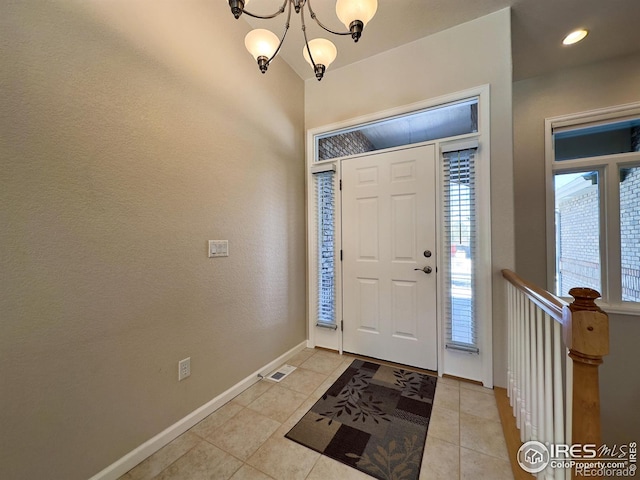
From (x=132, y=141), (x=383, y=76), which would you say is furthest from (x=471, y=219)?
(x=132, y=141)

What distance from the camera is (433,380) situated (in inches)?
85.9

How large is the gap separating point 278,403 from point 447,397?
1260mm

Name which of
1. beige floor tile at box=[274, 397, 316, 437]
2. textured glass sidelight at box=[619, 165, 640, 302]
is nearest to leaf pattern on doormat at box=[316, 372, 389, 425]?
beige floor tile at box=[274, 397, 316, 437]

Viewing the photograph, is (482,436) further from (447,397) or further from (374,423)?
(374,423)

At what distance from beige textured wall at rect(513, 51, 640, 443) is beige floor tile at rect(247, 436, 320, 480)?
287cm

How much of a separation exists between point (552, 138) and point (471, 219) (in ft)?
5.61

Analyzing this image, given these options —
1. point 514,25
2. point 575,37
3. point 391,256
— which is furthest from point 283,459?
point 575,37

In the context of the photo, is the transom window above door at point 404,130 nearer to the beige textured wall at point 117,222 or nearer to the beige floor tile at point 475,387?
the beige textured wall at point 117,222

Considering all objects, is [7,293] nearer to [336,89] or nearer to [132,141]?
[132,141]

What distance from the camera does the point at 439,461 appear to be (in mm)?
1399

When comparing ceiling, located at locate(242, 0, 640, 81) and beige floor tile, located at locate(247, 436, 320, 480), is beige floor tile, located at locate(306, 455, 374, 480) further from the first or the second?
ceiling, located at locate(242, 0, 640, 81)

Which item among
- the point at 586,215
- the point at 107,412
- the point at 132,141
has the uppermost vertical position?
the point at 132,141

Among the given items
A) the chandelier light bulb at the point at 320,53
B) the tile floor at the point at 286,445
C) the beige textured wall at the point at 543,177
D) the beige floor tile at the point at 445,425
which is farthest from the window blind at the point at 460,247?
the chandelier light bulb at the point at 320,53

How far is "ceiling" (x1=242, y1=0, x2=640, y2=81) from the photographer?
79.0 inches
